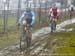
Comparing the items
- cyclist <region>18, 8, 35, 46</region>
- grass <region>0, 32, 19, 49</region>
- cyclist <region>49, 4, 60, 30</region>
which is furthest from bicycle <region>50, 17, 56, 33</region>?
grass <region>0, 32, 19, 49</region>

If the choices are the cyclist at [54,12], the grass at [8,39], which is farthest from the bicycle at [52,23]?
the grass at [8,39]

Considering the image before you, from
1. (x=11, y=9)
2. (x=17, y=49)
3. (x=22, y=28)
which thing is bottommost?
(x=17, y=49)

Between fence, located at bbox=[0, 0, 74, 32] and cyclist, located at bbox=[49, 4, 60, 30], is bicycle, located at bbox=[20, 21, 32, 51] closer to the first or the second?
fence, located at bbox=[0, 0, 74, 32]

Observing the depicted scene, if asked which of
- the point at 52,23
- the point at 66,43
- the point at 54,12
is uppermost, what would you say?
the point at 54,12

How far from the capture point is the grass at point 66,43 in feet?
9.99

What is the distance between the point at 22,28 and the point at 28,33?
0.08m

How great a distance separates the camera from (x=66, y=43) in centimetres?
307

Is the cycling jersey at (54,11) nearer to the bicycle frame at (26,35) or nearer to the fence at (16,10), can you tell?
the fence at (16,10)

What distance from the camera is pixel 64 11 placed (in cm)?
309

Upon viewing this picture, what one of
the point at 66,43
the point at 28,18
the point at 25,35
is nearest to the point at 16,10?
the point at 28,18

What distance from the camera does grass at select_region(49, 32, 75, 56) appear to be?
304cm

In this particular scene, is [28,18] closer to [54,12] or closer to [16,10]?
[16,10]

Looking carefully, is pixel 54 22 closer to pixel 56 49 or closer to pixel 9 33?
pixel 56 49

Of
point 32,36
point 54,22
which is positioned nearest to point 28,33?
point 32,36
